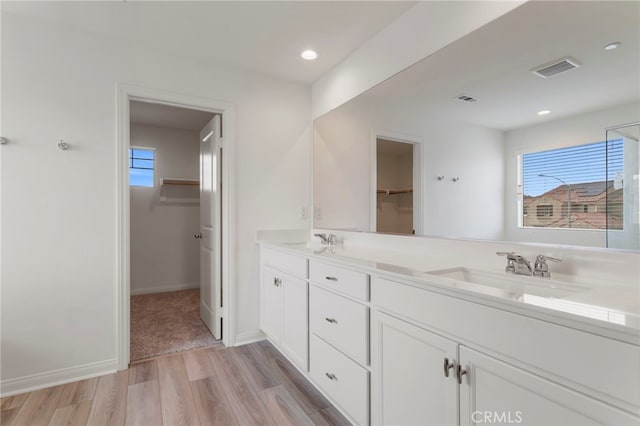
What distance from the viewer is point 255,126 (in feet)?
9.03

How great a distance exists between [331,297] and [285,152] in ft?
5.20

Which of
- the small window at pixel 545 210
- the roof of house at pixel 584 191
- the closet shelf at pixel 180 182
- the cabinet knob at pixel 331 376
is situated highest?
the closet shelf at pixel 180 182

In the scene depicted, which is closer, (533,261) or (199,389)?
(533,261)

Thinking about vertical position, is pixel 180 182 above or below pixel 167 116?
below

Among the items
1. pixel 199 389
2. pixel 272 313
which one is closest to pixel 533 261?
pixel 272 313

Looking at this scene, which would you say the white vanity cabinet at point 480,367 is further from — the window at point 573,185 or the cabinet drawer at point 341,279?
the window at point 573,185

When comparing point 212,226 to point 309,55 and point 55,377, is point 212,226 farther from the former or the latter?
point 309,55

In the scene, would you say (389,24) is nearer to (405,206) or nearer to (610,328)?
(405,206)

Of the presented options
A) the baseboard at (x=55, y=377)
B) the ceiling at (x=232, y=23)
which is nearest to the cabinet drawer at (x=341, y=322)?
the baseboard at (x=55, y=377)

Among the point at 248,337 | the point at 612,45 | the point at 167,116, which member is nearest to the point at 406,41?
the point at 612,45

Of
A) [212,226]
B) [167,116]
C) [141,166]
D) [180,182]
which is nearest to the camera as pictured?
[212,226]

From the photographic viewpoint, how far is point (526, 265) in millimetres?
1317

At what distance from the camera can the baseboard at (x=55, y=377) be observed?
1942 millimetres

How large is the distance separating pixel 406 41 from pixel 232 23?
1142 mm
